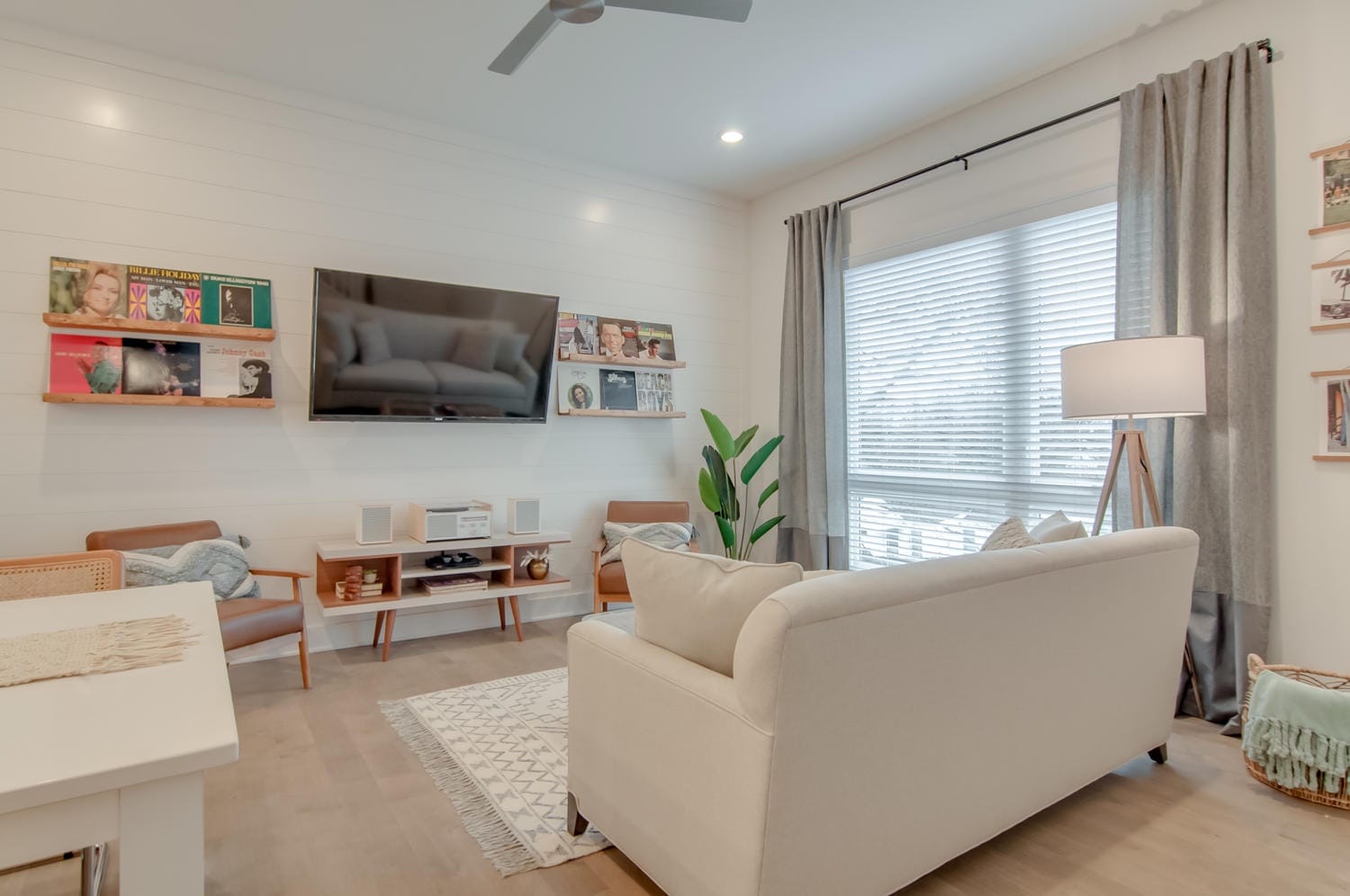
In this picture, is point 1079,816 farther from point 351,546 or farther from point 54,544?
point 54,544

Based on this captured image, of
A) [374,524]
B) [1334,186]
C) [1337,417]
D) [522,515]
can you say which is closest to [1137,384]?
[1337,417]

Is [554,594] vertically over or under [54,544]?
under

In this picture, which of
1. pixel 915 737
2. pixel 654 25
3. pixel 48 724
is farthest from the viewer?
pixel 654 25

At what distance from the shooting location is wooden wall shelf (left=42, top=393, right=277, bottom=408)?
10.3 feet

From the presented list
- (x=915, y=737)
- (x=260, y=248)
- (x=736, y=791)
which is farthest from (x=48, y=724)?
(x=260, y=248)

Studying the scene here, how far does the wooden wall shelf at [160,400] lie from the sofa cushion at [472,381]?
0.82 meters

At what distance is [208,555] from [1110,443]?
4063 millimetres

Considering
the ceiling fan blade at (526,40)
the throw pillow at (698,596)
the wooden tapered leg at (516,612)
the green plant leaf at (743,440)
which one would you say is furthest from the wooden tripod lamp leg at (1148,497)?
the wooden tapered leg at (516,612)

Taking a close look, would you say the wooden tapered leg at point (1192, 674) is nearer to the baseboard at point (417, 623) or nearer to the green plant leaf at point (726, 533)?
the green plant leaf at point (726, 533)

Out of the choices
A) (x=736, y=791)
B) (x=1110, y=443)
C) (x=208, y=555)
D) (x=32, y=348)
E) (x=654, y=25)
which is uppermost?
(x=654, y=25)

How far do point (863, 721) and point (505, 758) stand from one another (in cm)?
155

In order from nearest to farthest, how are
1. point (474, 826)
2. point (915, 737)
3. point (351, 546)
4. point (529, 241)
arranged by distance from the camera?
point (915, 737) < point (474, 826) < point (351, 546) < point (529, 241)

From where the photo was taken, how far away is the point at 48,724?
1.00 m

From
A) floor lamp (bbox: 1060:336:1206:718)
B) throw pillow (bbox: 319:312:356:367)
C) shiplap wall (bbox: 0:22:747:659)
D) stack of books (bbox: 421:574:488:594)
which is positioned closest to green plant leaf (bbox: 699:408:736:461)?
shiplap wall (bbox: 0:22:747:659)
